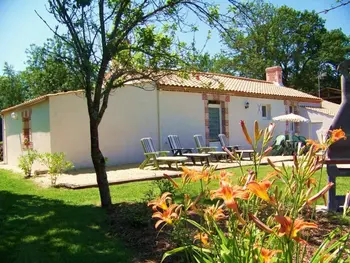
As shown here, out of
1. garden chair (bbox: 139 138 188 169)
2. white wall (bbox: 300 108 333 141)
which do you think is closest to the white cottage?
garden chair (bbox: 139 138 188 169)

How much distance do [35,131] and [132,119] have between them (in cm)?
351

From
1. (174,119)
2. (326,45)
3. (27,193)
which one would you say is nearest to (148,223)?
(27,193)

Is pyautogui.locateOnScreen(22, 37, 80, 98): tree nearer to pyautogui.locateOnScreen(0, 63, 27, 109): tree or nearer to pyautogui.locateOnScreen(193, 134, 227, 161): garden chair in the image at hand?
pyautogui.locateOnScreen(193, 134, 227, 161): garden chair

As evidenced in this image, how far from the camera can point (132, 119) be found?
43.3 ft

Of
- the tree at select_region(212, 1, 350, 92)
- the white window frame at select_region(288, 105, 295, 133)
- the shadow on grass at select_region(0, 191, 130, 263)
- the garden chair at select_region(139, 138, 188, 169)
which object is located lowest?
the shadow on grass at select_region(0, 191, 130, 263)

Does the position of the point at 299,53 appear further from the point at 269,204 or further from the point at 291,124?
the point at 269,204

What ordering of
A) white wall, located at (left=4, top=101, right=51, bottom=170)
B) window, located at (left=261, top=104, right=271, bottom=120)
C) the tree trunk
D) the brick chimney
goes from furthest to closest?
the brick chimney, window, located at (left=261, top=104, right=271, bottom=120), white wall, located at (left=4, top=101, right=51, bottom=170), the tree trunk

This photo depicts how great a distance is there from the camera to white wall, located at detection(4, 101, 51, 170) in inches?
463

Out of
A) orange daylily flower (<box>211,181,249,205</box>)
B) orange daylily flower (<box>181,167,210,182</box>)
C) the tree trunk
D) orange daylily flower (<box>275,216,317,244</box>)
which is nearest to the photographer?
orange daylily flower (<box>275,216,317,244</box>)

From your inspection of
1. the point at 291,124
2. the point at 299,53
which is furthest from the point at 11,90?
the point at 299,53

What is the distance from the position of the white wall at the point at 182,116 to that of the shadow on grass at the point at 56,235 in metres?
8.15

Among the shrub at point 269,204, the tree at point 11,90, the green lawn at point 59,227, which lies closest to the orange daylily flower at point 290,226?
the shrub at point 269,204

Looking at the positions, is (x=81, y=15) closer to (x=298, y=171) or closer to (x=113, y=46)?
(x=113, y=46)

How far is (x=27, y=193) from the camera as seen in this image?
744 centimetres
